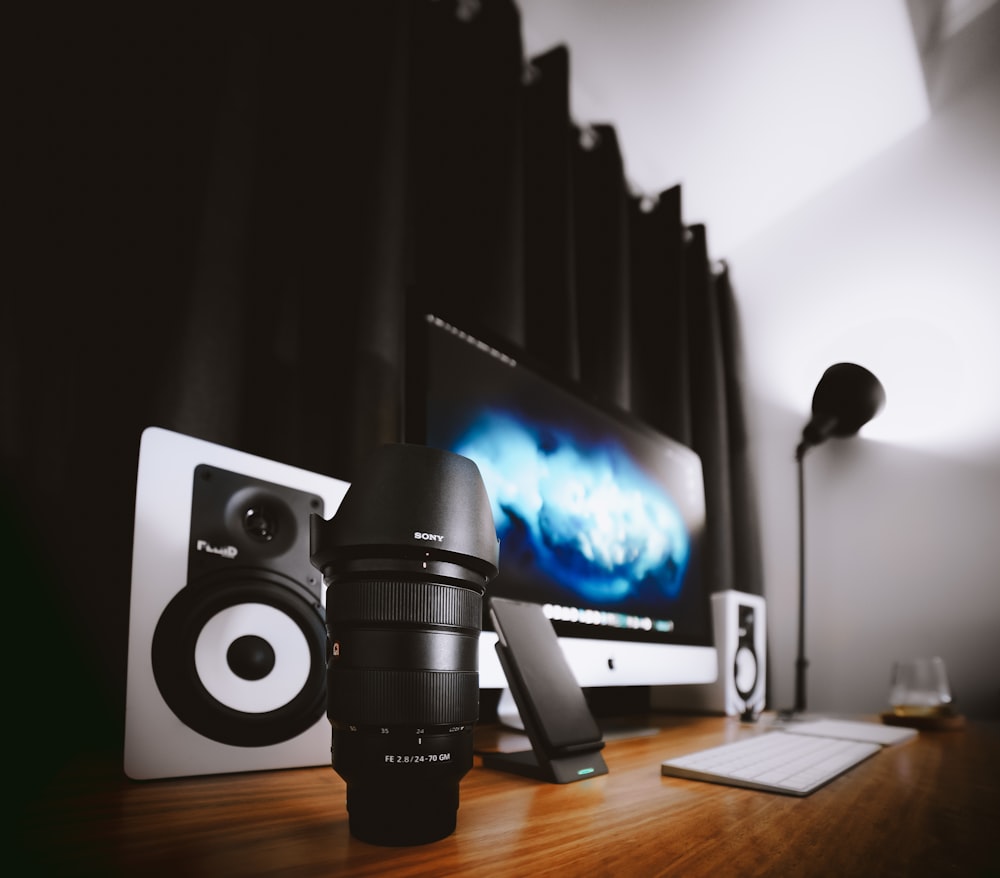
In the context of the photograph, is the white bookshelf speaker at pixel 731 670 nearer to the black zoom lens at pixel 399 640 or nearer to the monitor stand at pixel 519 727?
the monitor stand at pixel 519 727

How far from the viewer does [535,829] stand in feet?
1.21

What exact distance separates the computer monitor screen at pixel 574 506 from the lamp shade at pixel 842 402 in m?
0.33

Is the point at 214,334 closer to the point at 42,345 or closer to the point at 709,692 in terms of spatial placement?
the point at 42,345

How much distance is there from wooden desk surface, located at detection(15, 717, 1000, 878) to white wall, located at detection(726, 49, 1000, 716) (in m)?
0.79

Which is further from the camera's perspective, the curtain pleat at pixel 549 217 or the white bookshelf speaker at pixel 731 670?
the curtain pleat at pixel 549 217

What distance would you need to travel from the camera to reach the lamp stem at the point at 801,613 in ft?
4.68

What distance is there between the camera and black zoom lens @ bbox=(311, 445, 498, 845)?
314 millimetres

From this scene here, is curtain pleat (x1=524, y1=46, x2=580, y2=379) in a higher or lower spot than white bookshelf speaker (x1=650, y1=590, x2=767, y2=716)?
higher

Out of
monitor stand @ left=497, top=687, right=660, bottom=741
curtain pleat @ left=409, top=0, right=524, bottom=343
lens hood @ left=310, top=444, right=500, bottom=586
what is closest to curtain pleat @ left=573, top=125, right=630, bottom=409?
curtain pleat @ left=409, top=0, right=524, bottom=343

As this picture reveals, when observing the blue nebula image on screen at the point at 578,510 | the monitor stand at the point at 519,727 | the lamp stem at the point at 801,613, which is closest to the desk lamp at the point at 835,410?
the lamp stem at the point at 801,613

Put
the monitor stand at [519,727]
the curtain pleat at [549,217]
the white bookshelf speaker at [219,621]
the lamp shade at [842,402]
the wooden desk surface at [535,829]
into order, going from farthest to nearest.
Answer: the curtain pleat at [549,217] < the lamp shade at [842,402] < the monitor stand at [519,727] < the white bookshelf speaker at [219,621] < the wooden desk surface at [535,829]

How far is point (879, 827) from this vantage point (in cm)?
42

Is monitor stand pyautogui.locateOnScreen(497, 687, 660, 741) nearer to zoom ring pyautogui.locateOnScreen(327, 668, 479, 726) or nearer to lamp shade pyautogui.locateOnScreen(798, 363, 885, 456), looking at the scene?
zoom ring pyautogui.locateOnScreen(327, 668, 479, 726)

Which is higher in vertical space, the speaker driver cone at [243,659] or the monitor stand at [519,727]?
the speaker driver cone at [243,659]
